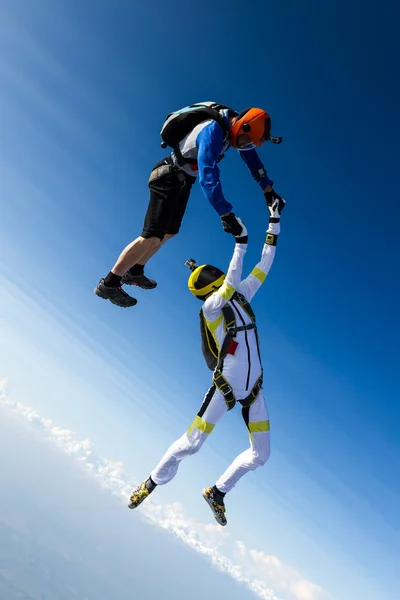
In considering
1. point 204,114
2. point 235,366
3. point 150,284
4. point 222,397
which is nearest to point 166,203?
point 204,114

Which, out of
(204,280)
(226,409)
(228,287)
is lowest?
(226,409)

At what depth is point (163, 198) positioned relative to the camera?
459cm

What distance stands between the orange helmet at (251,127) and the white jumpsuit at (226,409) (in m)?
1.04

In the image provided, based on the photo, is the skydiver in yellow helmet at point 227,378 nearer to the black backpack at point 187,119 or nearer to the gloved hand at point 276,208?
the gloved hand at point 276,208

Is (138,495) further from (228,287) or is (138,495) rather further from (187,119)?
(187,119)

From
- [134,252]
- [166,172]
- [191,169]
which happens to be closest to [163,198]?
[166,172]

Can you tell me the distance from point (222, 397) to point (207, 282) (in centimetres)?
139

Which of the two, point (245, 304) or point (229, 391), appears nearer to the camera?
point (229, 391)

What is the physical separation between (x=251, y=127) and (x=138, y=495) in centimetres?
430

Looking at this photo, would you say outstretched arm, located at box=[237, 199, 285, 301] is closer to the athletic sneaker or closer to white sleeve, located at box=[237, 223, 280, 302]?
white sleeve, located at box=[237, 223, 280, 302]

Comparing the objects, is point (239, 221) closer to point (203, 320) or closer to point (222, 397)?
point (203, 320)

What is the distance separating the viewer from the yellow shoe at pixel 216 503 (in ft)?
15.8

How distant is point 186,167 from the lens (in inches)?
174

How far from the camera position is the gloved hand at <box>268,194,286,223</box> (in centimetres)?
470
